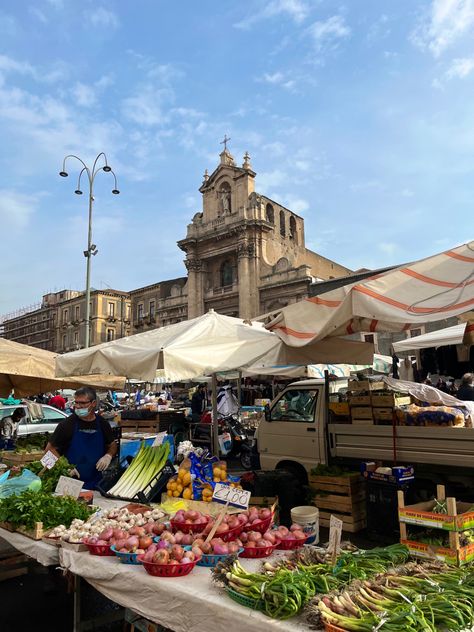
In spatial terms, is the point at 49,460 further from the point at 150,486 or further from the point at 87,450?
the point at 150,486

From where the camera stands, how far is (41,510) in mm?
3900

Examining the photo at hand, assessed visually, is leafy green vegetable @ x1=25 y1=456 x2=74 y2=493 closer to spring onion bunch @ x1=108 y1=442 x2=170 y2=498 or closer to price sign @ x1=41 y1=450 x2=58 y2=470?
price sign @ x1=41 y1=450 x2=58 y2=470

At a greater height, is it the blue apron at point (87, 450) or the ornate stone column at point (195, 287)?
the ornate stone column at point (195, 287)

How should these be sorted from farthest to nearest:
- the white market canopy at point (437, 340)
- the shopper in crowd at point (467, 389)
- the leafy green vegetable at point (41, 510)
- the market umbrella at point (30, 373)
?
1. the shopper in crowd at point (467, 389)
2. the white market canopy at point (437, 340)
3. the market umbrella at point (30, 373)
4. the leafy green vegetable at point (41, 510)

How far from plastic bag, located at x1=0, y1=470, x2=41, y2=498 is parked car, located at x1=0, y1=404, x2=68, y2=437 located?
372 inches

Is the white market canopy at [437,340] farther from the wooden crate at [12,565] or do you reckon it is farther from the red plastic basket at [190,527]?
the wooden crate at [12,565]

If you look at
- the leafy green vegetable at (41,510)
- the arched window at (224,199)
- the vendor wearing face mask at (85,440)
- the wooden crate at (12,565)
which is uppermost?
the arched window at (224,199)

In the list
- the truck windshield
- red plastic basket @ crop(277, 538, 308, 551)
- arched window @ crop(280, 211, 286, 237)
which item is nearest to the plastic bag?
red plastic basket @ crop(277, 538, 308, 551)

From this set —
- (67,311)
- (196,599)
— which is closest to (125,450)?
(196,599)

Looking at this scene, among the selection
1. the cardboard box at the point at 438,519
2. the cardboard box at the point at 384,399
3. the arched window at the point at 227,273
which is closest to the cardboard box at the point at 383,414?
the cardboard box at the point at 384,399

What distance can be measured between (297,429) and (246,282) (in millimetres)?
36388

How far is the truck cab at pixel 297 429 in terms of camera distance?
750 centimetres

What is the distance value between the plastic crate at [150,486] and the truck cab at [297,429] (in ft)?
9.61

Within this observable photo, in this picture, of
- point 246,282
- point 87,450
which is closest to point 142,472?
point 87,450
